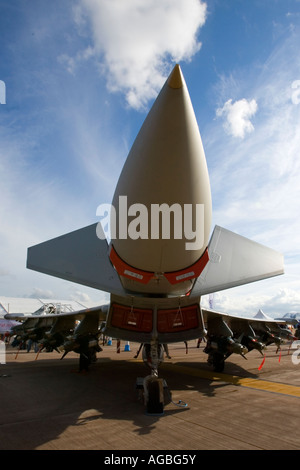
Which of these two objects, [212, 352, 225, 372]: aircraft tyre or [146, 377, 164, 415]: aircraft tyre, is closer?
[146, 377, 164, 415]: aircraft tyre

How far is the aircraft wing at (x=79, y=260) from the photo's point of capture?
5.21m

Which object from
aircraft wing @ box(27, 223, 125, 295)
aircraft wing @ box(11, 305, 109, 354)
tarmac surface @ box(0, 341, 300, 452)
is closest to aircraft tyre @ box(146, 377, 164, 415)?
tarmac surface @ box(0, 341, 300, 452)

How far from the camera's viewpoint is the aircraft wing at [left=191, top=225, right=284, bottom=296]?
515 cm

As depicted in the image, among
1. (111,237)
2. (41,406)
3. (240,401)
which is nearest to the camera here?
(111,237)

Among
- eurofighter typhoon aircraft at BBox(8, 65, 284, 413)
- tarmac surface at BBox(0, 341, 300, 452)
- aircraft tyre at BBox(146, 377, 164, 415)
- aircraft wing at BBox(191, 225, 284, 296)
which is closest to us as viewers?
eurofighter typhoon aircraft at BBox(8, 65, 284, 413)

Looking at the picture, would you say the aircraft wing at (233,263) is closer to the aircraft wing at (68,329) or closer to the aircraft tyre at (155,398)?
the aircraft tyre at (155,398)

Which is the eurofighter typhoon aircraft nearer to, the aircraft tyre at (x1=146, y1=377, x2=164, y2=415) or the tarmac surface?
the aircraft tyre at (x1=146, y1=377, x2=164, y2=415)

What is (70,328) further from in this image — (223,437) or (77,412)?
(223,437)

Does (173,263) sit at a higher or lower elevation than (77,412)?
higher

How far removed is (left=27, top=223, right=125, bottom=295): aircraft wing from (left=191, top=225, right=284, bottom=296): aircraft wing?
1564mm
